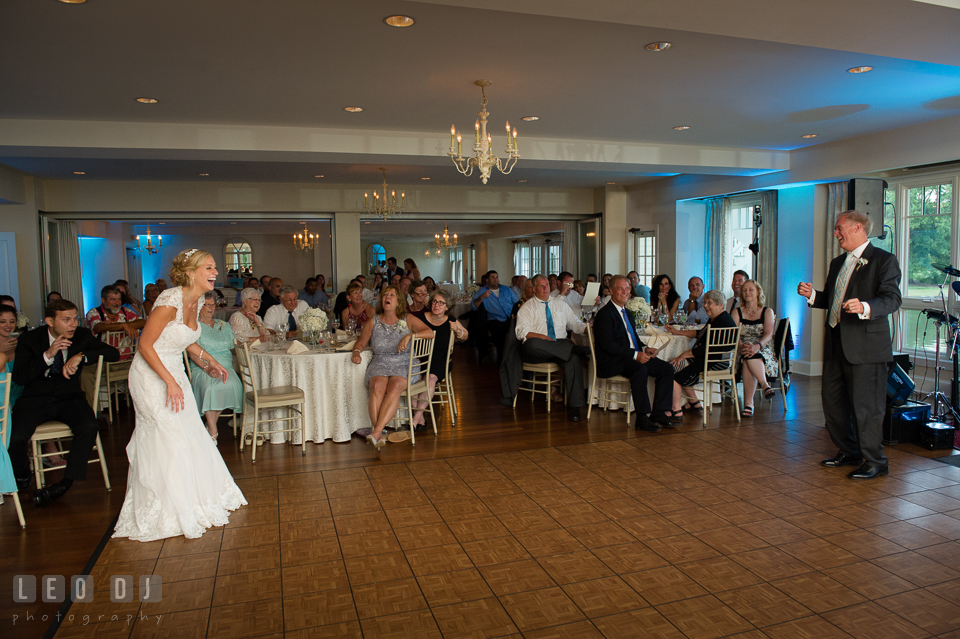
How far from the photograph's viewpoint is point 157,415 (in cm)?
390

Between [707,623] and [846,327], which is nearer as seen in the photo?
[707,623]

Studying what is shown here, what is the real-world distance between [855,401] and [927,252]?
444 centimetres

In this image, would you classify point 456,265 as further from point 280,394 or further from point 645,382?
point 280,394

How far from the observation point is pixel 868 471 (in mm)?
4793

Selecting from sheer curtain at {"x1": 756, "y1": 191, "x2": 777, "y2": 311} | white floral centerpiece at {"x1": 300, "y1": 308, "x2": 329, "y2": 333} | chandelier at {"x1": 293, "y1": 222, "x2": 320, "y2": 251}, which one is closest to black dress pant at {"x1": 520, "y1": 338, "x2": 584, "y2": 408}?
white floral centerpiece at {"x1": 300, "y1": 308, "x2": 329, "y2": 333}

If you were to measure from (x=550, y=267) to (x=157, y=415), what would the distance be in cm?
1682

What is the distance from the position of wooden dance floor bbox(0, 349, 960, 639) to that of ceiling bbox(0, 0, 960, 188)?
2.95 m

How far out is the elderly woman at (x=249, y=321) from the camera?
646cm

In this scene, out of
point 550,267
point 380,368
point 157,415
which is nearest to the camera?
point 157,415

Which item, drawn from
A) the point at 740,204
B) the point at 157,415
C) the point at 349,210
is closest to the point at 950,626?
the point at 157,415

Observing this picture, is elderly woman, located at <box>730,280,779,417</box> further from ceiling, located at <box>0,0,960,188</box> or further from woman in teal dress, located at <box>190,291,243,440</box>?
woman in teal dress, located at <box>190,291,243,440</box>

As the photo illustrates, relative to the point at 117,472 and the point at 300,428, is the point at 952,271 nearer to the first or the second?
the point at 300,428

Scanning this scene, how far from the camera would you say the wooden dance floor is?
298 cm

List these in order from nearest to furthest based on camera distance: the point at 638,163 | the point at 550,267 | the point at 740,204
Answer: the point at 638,163, the point at 740,204, the point at 550,267
